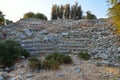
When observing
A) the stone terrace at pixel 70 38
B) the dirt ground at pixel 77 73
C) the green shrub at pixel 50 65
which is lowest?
the dirt ground at pixel 77 73

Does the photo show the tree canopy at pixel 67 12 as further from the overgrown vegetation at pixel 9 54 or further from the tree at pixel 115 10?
the overgrown vegetation at pixel 9 54

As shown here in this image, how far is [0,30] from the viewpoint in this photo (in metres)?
17.9

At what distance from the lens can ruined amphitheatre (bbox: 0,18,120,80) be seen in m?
10.2

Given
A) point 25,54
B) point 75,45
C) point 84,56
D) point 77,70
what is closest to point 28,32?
point 75,45

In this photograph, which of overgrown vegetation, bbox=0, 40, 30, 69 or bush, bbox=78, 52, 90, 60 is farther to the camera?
bush, bbox=78, 52, 90, 60

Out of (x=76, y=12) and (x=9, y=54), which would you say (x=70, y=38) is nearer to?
(x=9, y=54)

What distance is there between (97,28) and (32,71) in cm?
928

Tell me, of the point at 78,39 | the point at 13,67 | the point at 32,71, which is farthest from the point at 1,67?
the point at 78,39

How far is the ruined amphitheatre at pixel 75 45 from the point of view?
1024cm

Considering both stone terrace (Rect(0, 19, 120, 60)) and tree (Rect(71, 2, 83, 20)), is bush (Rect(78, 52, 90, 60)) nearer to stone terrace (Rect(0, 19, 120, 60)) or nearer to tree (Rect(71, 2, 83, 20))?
stone terrace (Rect(0, 19, 120, 60))

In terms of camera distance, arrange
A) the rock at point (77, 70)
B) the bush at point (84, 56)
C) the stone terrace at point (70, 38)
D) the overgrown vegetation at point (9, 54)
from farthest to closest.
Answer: the stone terrace at point (70, 38) → the bush at point (84, 56) → the overgrown vegetation at point (9, 54) → the rock at point (77, 70)

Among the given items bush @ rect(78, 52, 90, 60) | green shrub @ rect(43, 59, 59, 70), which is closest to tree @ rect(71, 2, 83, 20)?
bush @ rect(78, 52, 90, 60)

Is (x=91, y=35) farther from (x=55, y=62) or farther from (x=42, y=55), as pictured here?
(x=55, y=62)

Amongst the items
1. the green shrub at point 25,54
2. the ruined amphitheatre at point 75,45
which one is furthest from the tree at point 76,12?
the green shrub at point 25,54
